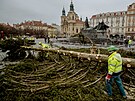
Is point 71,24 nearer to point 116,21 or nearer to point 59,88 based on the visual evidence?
point 116,21

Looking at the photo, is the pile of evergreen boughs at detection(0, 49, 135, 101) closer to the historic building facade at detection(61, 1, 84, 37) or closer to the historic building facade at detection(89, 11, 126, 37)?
the historic building facade at detection(89, 11, 126, 37)

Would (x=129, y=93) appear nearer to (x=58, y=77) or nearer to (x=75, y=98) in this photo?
(x=75, y=98)

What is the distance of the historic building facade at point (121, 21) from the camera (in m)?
67.9

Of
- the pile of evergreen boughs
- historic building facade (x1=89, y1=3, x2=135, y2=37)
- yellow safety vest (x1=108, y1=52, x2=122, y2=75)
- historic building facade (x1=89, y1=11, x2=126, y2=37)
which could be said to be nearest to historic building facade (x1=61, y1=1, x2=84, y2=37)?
historic building facade (x1=89, y1=3, x2=135, y2=37)

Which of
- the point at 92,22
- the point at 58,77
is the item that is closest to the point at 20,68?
the point at 58,77

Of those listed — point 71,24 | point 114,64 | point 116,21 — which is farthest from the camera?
point 71,24

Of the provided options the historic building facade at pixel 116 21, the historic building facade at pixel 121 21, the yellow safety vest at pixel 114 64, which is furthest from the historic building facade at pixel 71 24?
the yellow safety vest at pixel 114 64

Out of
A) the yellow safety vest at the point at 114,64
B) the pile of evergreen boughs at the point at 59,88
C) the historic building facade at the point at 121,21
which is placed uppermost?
the historic building facade at the point at 121,21

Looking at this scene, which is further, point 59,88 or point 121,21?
point 121,21

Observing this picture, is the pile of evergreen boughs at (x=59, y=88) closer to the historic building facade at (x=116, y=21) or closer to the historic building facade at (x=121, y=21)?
the historic building facade at (x=121, y=21)

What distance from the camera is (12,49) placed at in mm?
11047

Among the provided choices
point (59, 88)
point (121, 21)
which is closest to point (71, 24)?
point (121, 21)

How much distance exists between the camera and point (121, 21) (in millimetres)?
78500

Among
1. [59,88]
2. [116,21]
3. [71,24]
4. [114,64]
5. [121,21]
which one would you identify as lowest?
[59,88]
